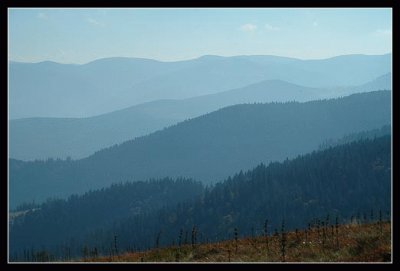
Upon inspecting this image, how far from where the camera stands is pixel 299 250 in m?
18.0

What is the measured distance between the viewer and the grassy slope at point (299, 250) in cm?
1675

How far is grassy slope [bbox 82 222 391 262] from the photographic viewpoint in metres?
16.8

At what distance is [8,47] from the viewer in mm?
16969
